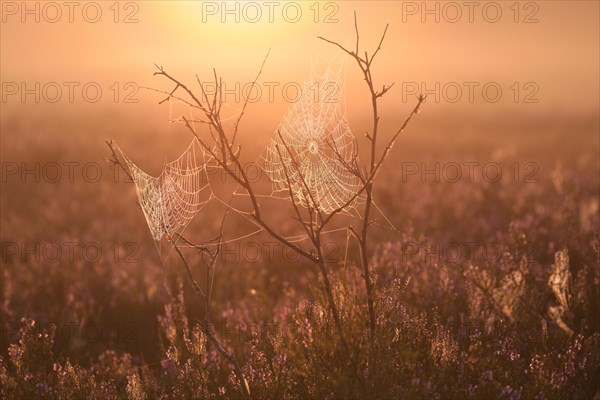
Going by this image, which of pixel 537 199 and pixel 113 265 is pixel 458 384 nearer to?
pixel 113 265

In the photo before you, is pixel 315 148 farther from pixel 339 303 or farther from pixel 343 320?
pixel 343 320

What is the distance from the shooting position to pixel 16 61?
87812 millimetres

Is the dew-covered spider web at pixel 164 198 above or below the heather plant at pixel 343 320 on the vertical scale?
above

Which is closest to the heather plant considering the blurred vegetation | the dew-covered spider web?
the blurred vegetation

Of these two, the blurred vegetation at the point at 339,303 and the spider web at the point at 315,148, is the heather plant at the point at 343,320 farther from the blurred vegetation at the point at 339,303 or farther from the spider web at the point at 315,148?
the spider web at the point at 315,148

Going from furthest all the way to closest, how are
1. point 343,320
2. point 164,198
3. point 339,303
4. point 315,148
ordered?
point 315,148, point 164,198, point 339,303, point 343,320

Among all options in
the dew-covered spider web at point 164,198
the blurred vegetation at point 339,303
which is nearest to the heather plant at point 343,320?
the blurred vegetation at point 339,303

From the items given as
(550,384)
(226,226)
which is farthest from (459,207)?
(550,384)

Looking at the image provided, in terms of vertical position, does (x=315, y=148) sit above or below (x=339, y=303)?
above

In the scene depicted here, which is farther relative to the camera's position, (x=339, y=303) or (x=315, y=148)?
(x=315, y=148)

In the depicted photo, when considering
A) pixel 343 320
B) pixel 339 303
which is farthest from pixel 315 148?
pixel 343 320


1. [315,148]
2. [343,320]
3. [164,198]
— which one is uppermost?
[315,148]

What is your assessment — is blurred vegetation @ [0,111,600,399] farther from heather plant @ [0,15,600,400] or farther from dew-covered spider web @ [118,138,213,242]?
dew-covered spider web @ [118,138,213,242]

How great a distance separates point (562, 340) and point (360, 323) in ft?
4.77
